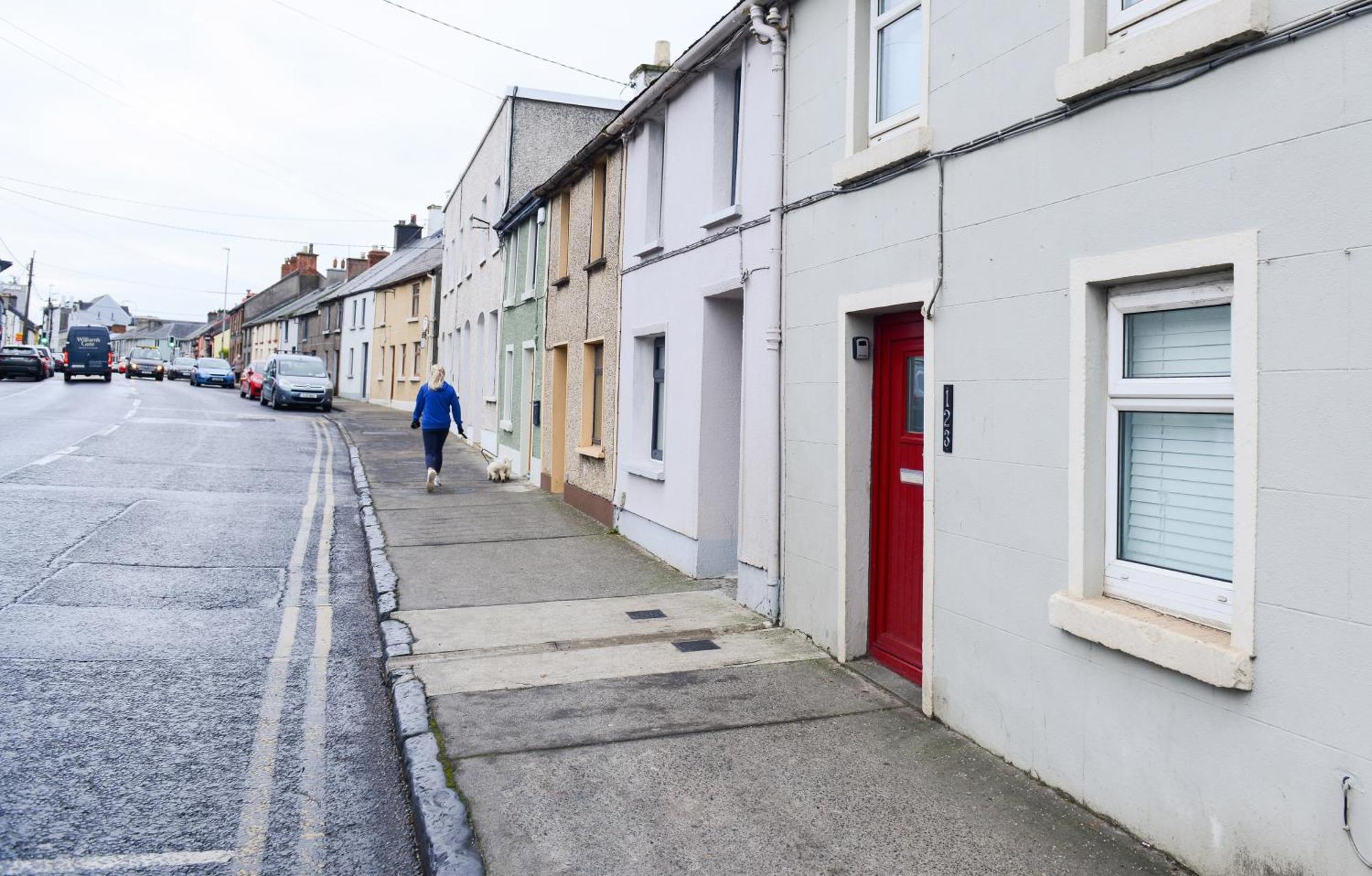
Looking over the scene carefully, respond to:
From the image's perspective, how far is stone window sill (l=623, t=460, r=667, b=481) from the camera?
10164 millimetres

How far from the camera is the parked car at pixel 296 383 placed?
29844 mm

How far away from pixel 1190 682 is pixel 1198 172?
203cm

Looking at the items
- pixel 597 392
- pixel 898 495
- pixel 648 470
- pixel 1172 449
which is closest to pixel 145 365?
pixel 597 392

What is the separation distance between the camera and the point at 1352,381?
3.21 meters

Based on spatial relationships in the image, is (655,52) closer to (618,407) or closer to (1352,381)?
(618,407)

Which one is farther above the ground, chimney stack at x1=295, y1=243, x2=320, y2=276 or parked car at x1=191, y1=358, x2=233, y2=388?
chimney stack at x1=295, y1=243, x2=320, y2=276

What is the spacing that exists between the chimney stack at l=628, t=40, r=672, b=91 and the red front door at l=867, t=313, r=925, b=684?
32.4ft

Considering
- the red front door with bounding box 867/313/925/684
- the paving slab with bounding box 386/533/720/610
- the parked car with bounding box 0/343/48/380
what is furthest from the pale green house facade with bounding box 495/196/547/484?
the parked car with bounding box 0/343/48/380

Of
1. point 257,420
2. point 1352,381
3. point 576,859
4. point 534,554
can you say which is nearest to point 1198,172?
point 1352,381

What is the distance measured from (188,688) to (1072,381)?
5239mm

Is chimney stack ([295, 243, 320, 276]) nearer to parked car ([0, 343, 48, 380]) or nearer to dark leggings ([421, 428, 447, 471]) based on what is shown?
parked car ([0, 343, 48, 380])

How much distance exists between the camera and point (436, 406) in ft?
47.5

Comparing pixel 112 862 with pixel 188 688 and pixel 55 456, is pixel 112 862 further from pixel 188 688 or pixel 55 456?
pixel 55 456

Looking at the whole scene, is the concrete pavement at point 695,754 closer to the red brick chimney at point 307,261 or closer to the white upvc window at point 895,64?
the white upvc window at point 895,64
